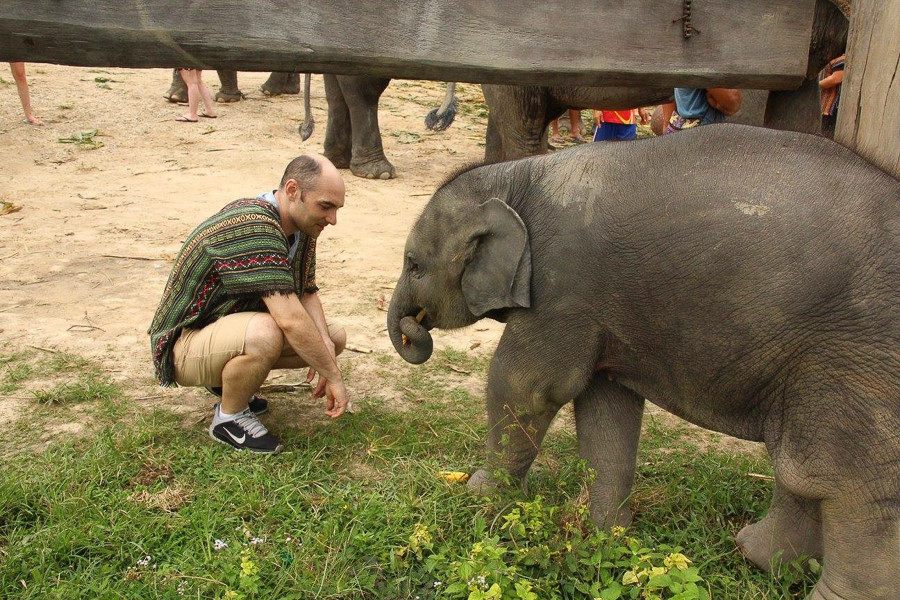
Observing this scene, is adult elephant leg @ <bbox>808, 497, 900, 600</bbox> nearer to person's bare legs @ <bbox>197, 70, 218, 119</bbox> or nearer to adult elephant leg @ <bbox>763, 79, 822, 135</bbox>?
adult elephant leg @ <bbox>763, 79, 822, 135</bbox>

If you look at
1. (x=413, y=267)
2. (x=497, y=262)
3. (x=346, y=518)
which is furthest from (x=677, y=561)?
(x=413, y=267)

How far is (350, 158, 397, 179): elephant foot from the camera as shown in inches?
349

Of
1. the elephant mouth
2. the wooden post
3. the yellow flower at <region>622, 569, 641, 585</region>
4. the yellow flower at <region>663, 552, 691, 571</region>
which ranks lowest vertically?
the yellow flower at <region>622, 569, 641, 585</region>

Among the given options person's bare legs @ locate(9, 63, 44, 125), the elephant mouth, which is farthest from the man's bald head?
person's bare legs @ locate(9, 63, 44, 125)

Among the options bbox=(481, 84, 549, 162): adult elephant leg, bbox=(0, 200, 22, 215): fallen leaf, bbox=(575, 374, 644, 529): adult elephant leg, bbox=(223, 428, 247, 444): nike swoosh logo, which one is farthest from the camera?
bbox=(0, 200, 22, 215): fallen leaf

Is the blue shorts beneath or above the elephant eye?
beneath

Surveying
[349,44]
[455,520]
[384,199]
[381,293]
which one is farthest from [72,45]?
[384,199]

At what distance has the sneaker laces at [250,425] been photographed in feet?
12.7

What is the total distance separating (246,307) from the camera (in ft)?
12.8

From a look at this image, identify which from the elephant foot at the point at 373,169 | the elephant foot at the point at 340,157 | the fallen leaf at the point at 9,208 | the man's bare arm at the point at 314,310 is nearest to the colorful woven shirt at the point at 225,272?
the man's bare arm at the point at 314,310

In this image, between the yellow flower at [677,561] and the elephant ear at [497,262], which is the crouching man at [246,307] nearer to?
the elephant ear at [497,262]

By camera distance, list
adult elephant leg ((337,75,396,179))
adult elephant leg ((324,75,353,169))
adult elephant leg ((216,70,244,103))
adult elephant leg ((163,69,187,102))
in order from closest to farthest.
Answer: adult elephant leg ((337,75,396,179))
adult elephant leg ((324,75,353,169))
adult elephant leg ((163,69,187,102))
adult elephant leg ((216,70,244,103))

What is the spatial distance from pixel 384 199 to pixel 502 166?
507 cm

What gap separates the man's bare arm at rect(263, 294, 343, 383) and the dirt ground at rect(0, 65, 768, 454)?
782 mm
